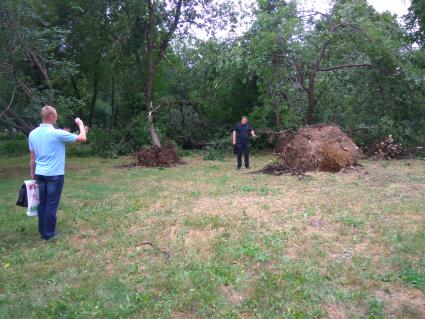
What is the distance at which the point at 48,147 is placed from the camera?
611cm

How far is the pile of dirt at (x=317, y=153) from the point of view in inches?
498

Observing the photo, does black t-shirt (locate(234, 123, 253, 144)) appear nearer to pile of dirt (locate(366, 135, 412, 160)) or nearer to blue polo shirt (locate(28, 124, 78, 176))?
pile of dirt (locate(366, 135, 412, 160))

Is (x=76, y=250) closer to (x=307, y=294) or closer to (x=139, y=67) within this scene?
(x=307, y=294)

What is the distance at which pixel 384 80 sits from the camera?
55.1ft

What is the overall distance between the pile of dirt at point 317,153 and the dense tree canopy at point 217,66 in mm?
3754

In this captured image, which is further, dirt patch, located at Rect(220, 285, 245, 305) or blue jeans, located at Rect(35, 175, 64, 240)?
blue jeans, located at Rect(35, 175, 64, 240)

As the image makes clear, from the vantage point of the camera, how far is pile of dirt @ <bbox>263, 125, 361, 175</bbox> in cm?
1265

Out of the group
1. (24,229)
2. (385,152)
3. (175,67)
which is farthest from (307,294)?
Answer: (175,67)

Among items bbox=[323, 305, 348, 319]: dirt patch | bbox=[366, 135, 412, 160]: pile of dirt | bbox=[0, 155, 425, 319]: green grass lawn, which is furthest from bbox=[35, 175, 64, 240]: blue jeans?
bbox=[366, 135, 412, 160]: pile of dirt

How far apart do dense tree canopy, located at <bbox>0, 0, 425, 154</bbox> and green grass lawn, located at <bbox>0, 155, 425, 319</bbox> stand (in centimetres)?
606

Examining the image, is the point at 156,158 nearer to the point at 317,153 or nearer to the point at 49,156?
the point at 317,153

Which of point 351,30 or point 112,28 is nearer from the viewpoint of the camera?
point 351,30

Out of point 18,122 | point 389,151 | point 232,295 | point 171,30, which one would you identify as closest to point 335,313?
point 232,295

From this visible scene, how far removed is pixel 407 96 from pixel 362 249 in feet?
41.0
